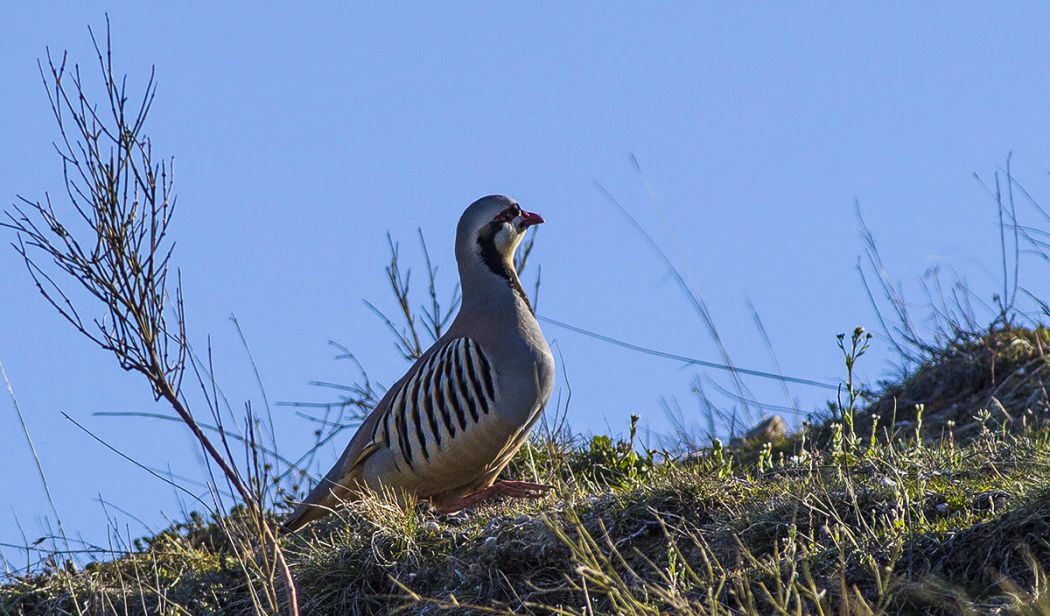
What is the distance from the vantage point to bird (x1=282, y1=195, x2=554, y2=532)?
5.19 meters

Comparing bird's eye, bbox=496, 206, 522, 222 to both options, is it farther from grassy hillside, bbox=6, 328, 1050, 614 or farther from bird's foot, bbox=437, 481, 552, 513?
bird's foot, bbox=437, 481, 552, 513

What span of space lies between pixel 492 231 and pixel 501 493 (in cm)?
119

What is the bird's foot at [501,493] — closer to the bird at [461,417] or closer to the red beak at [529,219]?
the bird at [461,417]

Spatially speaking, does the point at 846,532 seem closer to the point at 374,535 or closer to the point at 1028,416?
the point at 374,535

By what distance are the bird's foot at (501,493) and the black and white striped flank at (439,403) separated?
23cm

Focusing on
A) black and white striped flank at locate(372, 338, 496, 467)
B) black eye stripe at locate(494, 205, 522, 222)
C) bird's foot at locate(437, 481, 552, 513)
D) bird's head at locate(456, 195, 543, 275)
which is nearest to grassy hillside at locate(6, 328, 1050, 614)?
bird's foot at locate(437, 481, 552, 513)

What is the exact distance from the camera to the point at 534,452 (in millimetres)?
5895

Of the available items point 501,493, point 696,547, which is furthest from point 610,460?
point 696,547

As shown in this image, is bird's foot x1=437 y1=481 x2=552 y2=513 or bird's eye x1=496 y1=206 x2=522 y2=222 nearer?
bird's foot x1=437 y1=481 x2=552 y2=513

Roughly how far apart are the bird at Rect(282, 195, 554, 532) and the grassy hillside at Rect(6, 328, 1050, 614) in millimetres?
204

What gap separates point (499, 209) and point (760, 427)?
1.80 m

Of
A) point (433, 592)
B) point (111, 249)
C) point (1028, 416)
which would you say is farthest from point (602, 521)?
point (1028, 416)

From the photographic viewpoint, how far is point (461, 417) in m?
5.20

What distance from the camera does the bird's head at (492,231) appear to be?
572cm
